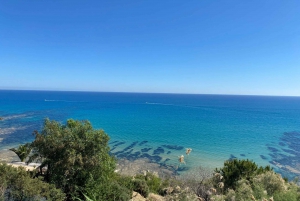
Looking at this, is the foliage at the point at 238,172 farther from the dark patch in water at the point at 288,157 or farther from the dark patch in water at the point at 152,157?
the dark patch in water at the point at 152,157

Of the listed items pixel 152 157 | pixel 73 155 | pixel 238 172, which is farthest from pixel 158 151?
pixel 73 155

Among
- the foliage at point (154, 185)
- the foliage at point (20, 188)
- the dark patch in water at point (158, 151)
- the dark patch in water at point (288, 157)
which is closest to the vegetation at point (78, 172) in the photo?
the foliage at point (20, 188)

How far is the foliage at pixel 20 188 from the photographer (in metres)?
9.09

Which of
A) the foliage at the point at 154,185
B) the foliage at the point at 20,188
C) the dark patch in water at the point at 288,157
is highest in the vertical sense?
the foliage at the point at 20,188

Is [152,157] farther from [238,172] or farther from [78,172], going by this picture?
[78,172]

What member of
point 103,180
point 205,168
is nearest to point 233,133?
point 205,168

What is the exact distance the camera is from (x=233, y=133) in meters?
47.2

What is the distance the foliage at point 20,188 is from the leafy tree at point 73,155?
1.55 m

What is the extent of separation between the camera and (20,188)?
9281 millimetres

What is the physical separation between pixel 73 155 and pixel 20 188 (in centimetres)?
290

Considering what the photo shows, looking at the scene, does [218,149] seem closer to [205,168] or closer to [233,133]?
[205,168]

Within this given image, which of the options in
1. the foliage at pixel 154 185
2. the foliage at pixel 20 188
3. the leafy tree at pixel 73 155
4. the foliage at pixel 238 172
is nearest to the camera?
the foliage at pixel 20 188

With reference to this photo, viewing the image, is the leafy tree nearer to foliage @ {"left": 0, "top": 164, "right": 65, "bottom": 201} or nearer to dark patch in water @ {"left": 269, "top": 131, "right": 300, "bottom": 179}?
foliage @ {"left": 0, "top": 164, "right": 65, "bottom": 201}

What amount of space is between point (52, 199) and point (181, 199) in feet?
24.7
